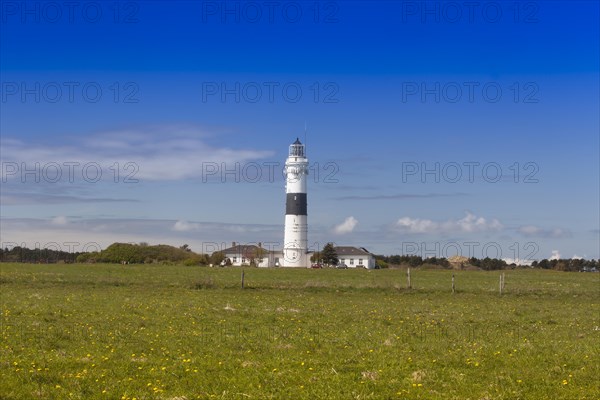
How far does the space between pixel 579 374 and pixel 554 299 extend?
1135 inches

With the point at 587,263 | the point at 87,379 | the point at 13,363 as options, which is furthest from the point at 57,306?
the point at 587,263

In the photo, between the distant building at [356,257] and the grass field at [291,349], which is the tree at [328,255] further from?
the grass field at [291,349]

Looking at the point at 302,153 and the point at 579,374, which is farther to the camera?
the point at 302,153

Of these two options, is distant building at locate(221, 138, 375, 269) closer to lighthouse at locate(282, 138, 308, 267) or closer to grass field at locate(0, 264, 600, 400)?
lighthouse at locate(282, 138, 308, 267)

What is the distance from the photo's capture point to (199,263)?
422 ft

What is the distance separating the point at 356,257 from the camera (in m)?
162

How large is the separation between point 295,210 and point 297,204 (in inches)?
42.2

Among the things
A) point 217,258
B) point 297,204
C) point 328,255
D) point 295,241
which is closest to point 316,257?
point 328,255

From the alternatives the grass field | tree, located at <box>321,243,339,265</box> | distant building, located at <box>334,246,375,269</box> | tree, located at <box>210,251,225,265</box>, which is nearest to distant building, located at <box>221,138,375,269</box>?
tree, located at <box>321,243,339,265</box>

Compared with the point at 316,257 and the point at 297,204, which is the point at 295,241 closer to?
the point at 297,204

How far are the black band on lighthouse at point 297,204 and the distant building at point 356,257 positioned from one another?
147 feet

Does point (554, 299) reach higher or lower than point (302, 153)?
lower

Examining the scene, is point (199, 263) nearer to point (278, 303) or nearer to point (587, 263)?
point (587, 263)

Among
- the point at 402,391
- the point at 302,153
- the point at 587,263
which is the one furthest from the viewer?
the point at 587,263
